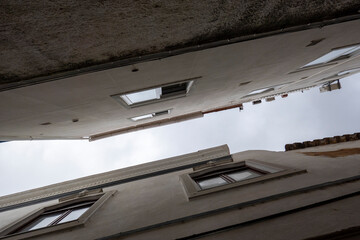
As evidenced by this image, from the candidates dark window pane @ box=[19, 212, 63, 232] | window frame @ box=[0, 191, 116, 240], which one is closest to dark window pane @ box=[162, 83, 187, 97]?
window frame @ box=[0, 191, 116, 240]

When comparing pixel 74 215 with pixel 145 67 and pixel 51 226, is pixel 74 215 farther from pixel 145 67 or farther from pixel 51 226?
pixel 145 67

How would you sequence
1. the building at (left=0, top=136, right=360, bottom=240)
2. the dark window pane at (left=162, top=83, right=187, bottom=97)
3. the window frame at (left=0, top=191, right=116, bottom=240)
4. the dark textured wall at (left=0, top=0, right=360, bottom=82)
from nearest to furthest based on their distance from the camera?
1. the dark textured wall at (left=0, top=0, right=360, bottom=82)
2. the building at (left=0, top=136, right=360, bottom=240)
3. the window frame at (left=0, top=191, right=116, bottom=240)
4. the dark window pane at (left=162, top=83, right=187, bottom=97)

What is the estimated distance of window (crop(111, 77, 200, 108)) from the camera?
17.0ft

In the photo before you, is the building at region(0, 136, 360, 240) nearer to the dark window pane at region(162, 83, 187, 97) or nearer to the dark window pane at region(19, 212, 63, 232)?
the dark window pane at region(19, 212, 63, 232)

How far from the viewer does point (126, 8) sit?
2008mm

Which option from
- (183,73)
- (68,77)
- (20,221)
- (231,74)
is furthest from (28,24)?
(20,221)

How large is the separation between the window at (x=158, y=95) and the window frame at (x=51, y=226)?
2.47 meters

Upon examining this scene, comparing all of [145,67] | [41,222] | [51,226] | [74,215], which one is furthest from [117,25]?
[41,222]

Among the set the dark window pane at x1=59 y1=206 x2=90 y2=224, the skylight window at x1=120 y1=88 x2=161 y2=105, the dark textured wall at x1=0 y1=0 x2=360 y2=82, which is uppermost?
the dark textured wall at x1=0 y1=0 x2=360 y2=82

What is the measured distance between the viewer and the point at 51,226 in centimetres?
420

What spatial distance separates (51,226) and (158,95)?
12.0 feet

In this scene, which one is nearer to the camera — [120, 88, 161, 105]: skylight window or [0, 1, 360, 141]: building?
[0, 1, 360, 141]: building

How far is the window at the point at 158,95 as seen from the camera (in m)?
5.17

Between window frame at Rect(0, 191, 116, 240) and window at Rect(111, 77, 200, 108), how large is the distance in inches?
97.1
